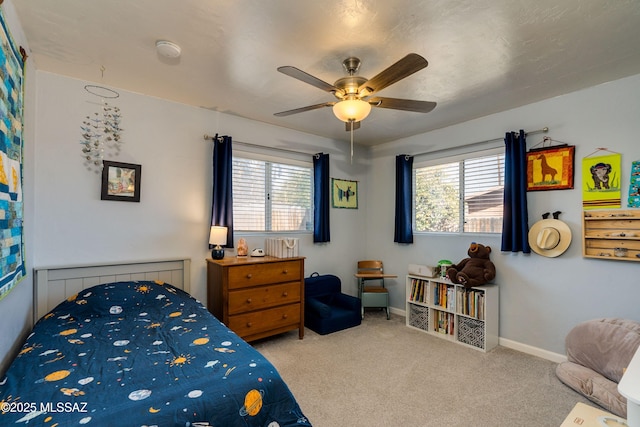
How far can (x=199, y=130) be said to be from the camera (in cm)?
329

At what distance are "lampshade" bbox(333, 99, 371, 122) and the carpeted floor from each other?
206cm

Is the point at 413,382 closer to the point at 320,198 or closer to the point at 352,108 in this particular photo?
the point at 352,108

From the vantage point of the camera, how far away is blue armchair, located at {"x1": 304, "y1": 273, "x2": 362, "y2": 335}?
3545mm

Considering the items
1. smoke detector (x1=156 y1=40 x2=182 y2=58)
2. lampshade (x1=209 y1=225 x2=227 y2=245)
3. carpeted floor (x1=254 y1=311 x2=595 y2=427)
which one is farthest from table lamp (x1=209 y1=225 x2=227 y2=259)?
smoke detector (x1=156 y1=40 x2=182 y2=58)

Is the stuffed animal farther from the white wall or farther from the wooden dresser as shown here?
the wooden dresser

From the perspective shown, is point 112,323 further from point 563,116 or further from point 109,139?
point 563,116

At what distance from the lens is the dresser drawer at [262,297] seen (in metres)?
2.94

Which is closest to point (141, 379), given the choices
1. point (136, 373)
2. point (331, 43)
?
point (136, 373)

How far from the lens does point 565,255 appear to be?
2854mm

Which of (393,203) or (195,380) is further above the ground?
(393,203)

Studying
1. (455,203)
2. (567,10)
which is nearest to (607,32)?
(567,10)

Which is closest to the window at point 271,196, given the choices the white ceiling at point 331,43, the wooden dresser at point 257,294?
the wooden dresser at point 257,294

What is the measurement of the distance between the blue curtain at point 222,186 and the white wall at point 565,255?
8.82 feet

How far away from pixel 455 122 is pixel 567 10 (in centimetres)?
197
